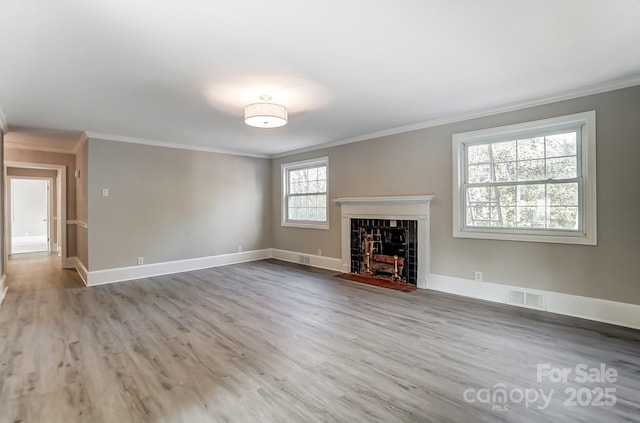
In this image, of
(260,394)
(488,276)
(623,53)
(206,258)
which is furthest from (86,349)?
(623,53)

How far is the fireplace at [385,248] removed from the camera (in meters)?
4.71

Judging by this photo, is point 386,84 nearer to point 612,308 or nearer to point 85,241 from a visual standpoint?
point 612,308

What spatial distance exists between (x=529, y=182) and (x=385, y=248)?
87.5 inches

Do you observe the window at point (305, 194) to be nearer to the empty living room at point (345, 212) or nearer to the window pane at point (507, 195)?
the empty living room at point (345, 212)

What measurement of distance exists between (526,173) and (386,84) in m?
2.09

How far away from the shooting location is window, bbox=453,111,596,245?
3.33 metres

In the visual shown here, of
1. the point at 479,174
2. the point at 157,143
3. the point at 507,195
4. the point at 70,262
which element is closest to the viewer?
the point at 507,195

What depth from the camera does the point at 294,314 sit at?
11.6 ft

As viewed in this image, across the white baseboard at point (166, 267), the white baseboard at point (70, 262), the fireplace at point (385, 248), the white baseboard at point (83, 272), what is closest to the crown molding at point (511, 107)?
the fireplace at point (385, 248)

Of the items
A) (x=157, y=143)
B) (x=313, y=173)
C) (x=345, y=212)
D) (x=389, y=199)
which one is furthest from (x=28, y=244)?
(x=389, y=199)

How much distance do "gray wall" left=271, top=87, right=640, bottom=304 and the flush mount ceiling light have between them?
2.21m

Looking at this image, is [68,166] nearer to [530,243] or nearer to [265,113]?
[265,113]

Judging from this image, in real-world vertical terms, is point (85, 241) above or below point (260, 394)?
above

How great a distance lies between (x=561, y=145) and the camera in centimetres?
351
